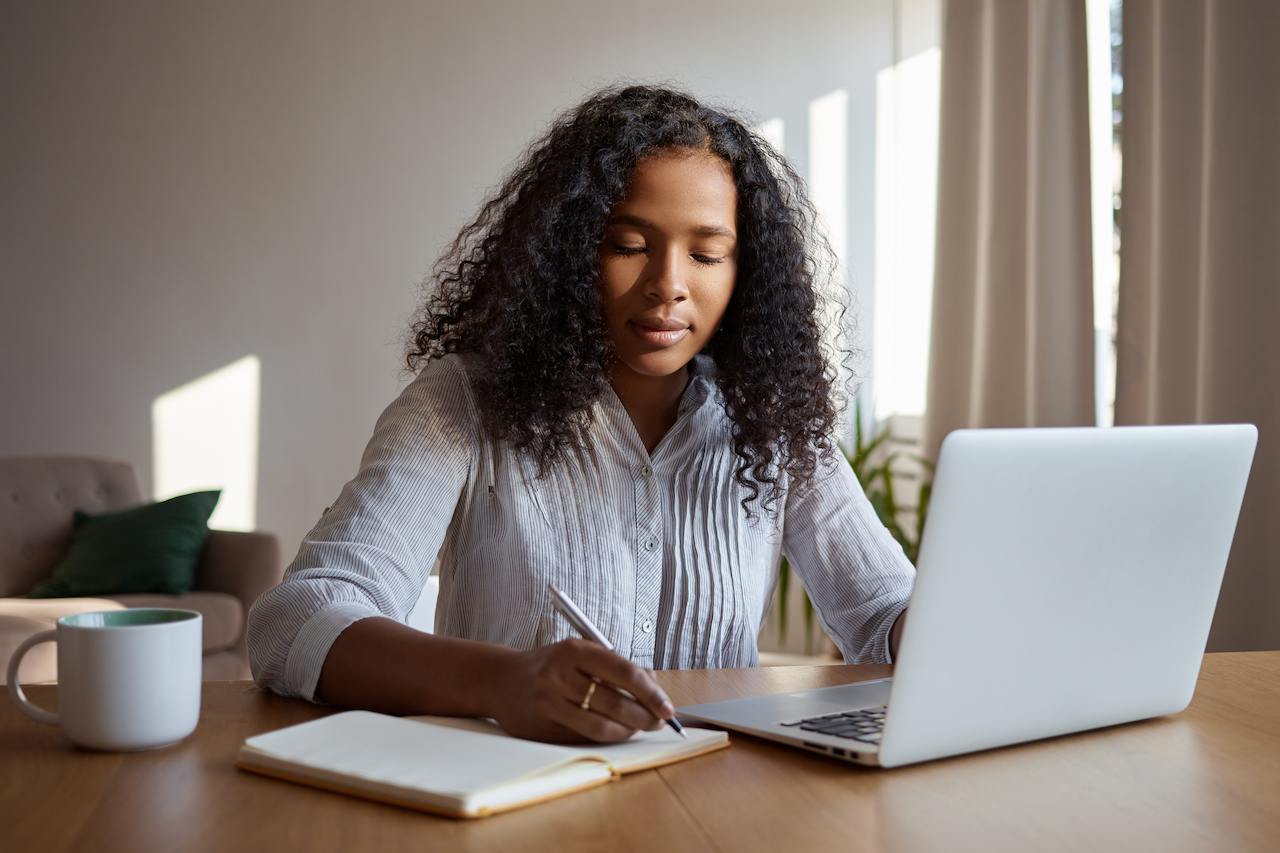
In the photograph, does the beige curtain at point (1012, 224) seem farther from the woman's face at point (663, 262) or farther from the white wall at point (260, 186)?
the woman's face at point (663, 262)

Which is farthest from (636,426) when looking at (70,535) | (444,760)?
(70,535)

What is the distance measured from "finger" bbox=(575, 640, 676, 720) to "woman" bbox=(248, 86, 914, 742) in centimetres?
36

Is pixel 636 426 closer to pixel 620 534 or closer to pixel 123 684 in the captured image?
pixel 620 534

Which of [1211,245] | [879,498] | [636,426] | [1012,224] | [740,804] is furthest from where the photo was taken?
[879,498]

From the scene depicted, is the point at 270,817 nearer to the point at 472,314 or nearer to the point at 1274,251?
the point at 472,314

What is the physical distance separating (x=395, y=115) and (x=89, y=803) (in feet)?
13.0

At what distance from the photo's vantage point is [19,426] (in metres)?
4.21

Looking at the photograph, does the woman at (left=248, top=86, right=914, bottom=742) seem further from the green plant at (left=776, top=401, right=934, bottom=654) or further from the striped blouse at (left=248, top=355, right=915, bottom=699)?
the green plant at (left=776, top=401, right=934, bottom=654)

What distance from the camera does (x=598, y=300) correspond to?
131 cm

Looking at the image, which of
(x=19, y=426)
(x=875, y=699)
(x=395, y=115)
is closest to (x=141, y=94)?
(x=395, y=115)

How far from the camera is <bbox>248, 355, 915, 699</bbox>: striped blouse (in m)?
1.24

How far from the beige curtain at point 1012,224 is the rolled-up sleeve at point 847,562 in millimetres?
2216

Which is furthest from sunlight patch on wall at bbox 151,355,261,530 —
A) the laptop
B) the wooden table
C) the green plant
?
the laptop

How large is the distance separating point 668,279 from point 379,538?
15.9 inches
